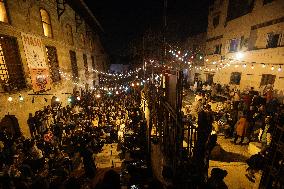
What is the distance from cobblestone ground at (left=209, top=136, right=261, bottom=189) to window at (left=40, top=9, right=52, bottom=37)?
13.0 m

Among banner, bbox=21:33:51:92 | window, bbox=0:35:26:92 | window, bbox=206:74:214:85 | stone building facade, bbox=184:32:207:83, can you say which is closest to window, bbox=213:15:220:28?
stone building facade, bbox=184:32:207:83

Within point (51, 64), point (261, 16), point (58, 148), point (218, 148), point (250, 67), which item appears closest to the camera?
point (218, 148)

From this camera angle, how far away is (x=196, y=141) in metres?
5.34

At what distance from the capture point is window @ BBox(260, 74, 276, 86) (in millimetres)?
15417

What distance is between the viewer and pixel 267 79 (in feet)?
52.5

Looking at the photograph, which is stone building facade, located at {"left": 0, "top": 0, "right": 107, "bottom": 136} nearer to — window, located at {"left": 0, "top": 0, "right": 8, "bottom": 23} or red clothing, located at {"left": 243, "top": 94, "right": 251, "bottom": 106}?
window, located at {"left": 0, "top": 0, "right": 8, "bottom": 23}

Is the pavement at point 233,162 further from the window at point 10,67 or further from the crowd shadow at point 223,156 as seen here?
the window at point 10,67

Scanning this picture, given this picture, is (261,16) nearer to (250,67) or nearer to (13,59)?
(250,67)

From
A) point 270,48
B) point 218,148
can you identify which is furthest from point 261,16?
point 218,148

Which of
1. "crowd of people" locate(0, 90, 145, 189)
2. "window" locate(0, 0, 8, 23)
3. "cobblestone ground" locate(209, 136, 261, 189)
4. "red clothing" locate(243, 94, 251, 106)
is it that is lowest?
"cobblestone ground" locate(209, 136, 261, 189)

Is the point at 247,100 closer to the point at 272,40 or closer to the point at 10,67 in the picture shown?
the point at 272,40

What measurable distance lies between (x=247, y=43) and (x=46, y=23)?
17.7 metres

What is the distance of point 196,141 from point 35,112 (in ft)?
30.7

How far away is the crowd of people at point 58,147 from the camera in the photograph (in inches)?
264
